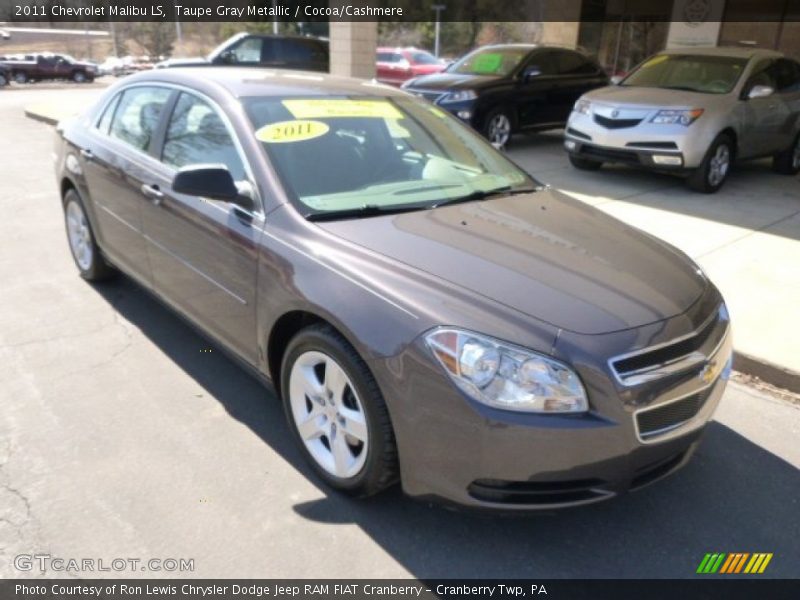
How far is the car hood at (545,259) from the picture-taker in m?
2.41

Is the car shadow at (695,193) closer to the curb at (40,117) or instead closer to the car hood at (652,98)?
the car hood at (652,98)

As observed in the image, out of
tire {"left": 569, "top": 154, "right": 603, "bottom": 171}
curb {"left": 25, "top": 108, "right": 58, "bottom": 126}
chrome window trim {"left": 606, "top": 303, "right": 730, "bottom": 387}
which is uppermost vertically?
chrome window trim {"left": 606, "top": 303, "right": 730, "bottom": 387}

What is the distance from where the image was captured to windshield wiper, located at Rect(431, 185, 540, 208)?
324 cm

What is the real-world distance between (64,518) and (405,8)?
166 feet

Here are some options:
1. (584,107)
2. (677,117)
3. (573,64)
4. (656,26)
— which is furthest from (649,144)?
(656,26)

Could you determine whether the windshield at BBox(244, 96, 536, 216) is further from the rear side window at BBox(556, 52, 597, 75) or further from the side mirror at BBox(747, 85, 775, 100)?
the rear side window at BBox(556, 52, 597, 75)

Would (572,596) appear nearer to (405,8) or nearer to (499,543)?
(499,543)

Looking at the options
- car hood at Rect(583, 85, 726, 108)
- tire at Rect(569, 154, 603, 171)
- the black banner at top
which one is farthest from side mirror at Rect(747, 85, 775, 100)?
the black banner at top

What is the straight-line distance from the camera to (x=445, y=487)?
2.33 metres

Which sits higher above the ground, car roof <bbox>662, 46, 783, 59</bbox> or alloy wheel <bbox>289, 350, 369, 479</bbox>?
car roof <bbox>662, 46, 783, 59</bbox>

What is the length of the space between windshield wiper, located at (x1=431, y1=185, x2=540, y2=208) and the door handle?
156 cm

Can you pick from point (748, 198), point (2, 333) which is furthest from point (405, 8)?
point (2, 333)

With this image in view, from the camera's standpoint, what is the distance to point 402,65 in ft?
77.5

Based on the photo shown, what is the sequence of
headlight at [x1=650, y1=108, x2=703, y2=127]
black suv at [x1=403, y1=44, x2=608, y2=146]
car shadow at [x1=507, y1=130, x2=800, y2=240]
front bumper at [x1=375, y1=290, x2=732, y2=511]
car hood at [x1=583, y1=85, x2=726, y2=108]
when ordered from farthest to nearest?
black suv at [x1=403, y1=44, x2=608, y2=146] → car hood at [x1=583, y1=85, x2=726, y2=108] → headlight at [x1=650, y1=108, x2=703, y2=127] → car shadow at [x1=507, y1=130, x2=800, y2=240] → front bumper at [x1=375, y1=290, x2=732, y2=511]
